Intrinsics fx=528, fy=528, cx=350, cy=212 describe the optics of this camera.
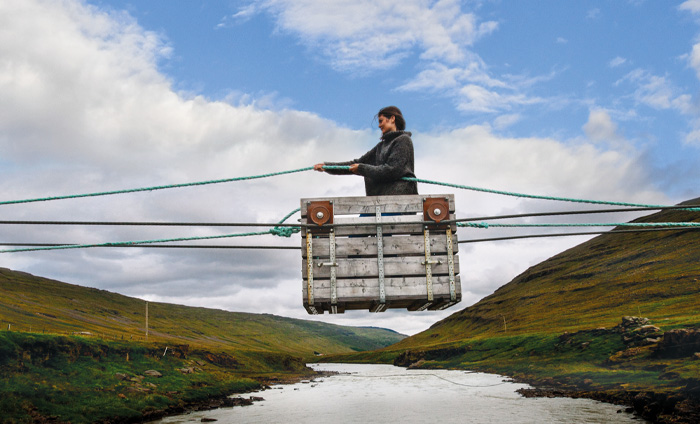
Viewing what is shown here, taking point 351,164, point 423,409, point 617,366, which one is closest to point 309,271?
point 351,164

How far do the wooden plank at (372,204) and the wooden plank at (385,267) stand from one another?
101cm

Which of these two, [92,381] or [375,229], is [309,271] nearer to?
[375,229]

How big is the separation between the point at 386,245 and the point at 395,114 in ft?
10.7

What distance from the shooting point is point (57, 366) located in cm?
5828

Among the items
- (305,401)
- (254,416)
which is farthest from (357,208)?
(305,401)

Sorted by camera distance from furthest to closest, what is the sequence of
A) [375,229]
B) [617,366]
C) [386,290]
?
[617,366] < [375,229] < [386,290]

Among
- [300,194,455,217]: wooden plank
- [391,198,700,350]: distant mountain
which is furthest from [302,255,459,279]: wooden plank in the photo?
[391,198,700,350]: distant mountain

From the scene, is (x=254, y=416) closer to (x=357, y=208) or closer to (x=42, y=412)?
(x=42, y=412)

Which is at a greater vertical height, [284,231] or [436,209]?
[436,209]

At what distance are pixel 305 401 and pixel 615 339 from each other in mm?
55146

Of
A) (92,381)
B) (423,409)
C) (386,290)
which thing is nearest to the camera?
(386,290)

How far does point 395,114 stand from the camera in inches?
491

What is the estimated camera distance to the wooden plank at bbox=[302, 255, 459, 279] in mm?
11031

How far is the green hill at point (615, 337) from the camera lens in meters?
60.5
